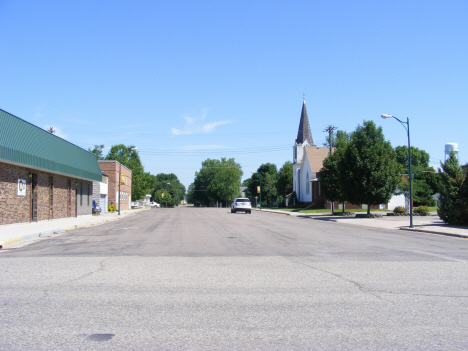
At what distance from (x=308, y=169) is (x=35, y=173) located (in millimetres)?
Result: 47121

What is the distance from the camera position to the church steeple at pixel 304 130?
285 ft

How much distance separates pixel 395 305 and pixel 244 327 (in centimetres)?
266

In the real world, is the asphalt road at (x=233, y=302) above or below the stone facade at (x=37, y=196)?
below

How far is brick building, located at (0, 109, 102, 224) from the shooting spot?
23.8 metres

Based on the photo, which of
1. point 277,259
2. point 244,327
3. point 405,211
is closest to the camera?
point 244,327

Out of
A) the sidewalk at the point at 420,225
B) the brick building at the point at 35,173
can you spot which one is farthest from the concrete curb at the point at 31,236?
the sidewalk at the point at 420,225

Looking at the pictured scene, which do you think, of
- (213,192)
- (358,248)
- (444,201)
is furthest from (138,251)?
(213,192)

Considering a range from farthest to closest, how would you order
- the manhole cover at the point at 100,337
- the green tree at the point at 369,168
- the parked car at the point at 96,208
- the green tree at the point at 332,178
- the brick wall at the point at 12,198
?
the parked car at the point at 96,208
the green tree at the point at 332,178
the green tree at the point at 369,168
the brick wall at the point at 12,198
the manhole cover at the point at 100,337

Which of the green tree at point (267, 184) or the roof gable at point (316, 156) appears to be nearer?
the roof gable at point (316, 156)

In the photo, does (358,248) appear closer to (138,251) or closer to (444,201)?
(138,251)

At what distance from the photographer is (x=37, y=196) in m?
29.1

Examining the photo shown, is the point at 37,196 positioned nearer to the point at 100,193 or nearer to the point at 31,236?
the point at 31,236

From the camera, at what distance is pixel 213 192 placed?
134 meters

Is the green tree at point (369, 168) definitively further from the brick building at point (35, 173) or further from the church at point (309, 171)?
the brick building at point (35, 173)
